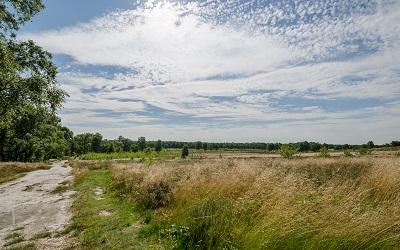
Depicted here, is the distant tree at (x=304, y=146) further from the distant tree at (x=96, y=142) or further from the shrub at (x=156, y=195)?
the shrub at (x=156, y=195)

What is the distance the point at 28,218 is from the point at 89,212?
7.60 ft

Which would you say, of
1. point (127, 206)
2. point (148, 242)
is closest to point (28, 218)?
point (127, 206)

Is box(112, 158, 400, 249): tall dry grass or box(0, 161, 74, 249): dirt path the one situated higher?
box(112, 158, 400, 249): tall dry grass

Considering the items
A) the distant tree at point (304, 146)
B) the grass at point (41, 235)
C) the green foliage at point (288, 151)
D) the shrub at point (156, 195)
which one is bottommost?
the grass at point (41, 235)

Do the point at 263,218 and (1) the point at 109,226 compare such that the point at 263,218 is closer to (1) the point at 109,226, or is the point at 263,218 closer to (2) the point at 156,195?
(1) the point at 109,226

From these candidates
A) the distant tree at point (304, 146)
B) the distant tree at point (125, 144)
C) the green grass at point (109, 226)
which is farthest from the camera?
the distant tree at point (125, 144)

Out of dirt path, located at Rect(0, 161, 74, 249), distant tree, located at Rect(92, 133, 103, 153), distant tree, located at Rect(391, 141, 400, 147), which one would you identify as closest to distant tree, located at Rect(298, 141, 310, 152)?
distant tree, located at Rect(391, 141, 400, 147)

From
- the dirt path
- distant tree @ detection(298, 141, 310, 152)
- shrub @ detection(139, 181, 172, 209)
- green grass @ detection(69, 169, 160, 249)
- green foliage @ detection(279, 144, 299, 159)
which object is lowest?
the dirt path

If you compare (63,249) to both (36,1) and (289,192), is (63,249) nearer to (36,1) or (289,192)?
(289,192)

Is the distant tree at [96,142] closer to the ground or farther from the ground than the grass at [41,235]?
farther from the ground

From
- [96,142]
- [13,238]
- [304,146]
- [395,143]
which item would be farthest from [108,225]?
[96,142]

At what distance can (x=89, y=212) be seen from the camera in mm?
13922

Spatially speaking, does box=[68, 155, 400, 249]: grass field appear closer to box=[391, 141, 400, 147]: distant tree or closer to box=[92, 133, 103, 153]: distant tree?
box=[391, 141, 400, 147]: distant tree

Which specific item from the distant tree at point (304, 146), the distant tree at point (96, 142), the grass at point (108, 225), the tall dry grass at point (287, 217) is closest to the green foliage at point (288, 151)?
the grass at point (108, 225)
